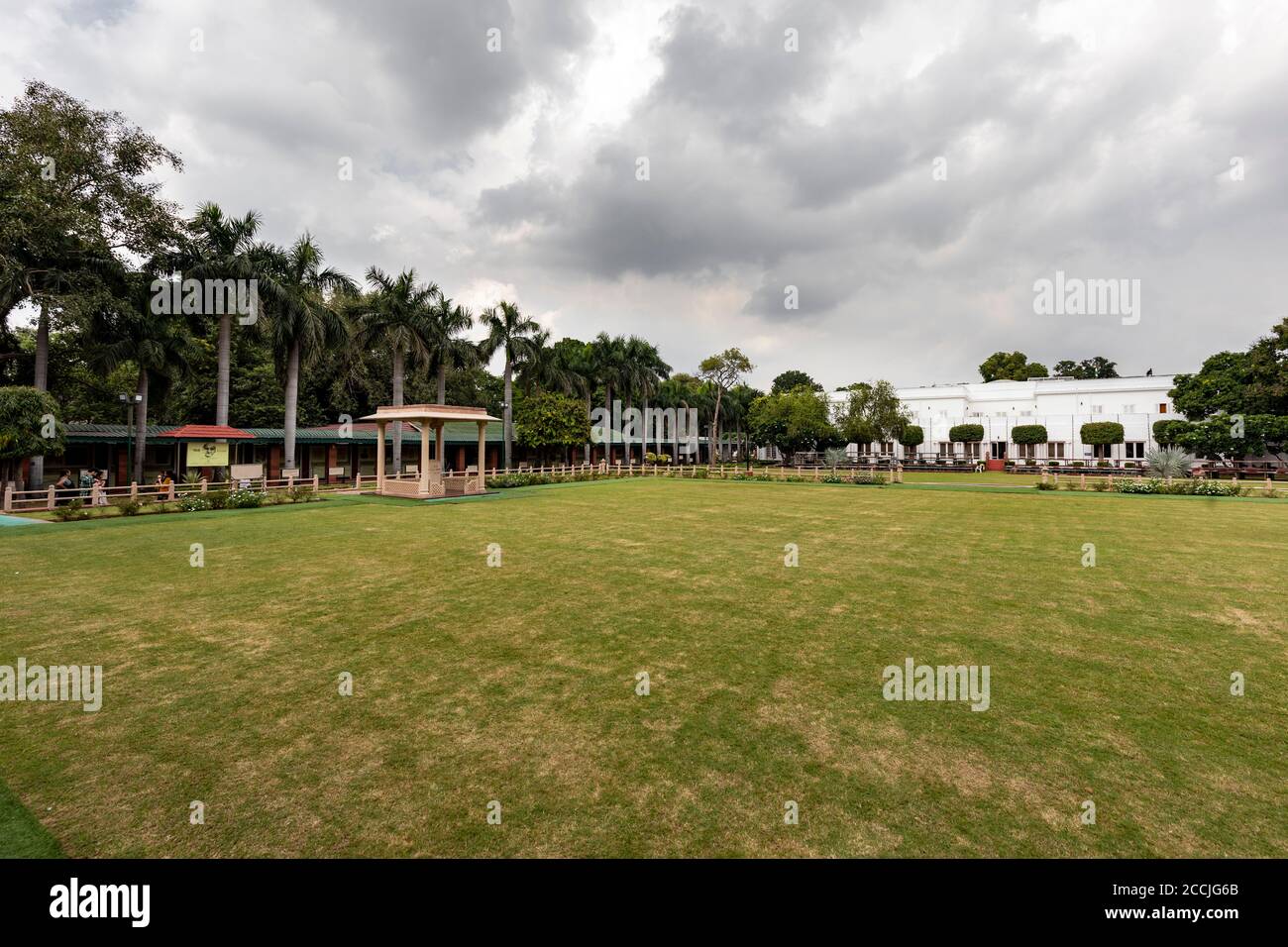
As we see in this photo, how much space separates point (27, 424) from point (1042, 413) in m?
75.7

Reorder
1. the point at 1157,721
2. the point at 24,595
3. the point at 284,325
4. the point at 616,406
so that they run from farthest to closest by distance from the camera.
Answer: the point at 616,406, the point at 284,325, the point at 24,595, the point at 1157,721

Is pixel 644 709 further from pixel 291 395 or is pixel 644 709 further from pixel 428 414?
pixel 291 395

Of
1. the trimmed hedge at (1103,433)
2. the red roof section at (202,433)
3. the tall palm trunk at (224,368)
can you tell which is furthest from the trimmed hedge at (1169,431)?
the tall palm trunk at (224,368)

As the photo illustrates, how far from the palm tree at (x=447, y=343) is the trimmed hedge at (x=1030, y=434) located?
52705 millimetres

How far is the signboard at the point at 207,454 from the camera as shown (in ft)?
87.5

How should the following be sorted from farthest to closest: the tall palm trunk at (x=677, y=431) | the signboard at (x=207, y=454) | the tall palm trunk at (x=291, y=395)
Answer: the tall palm trunk at (x=677, y=431)
the tall palm trunk at (x=291, y=395)
the signboard at (x=207, y=454)

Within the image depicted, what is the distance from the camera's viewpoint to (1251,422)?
124 feet
